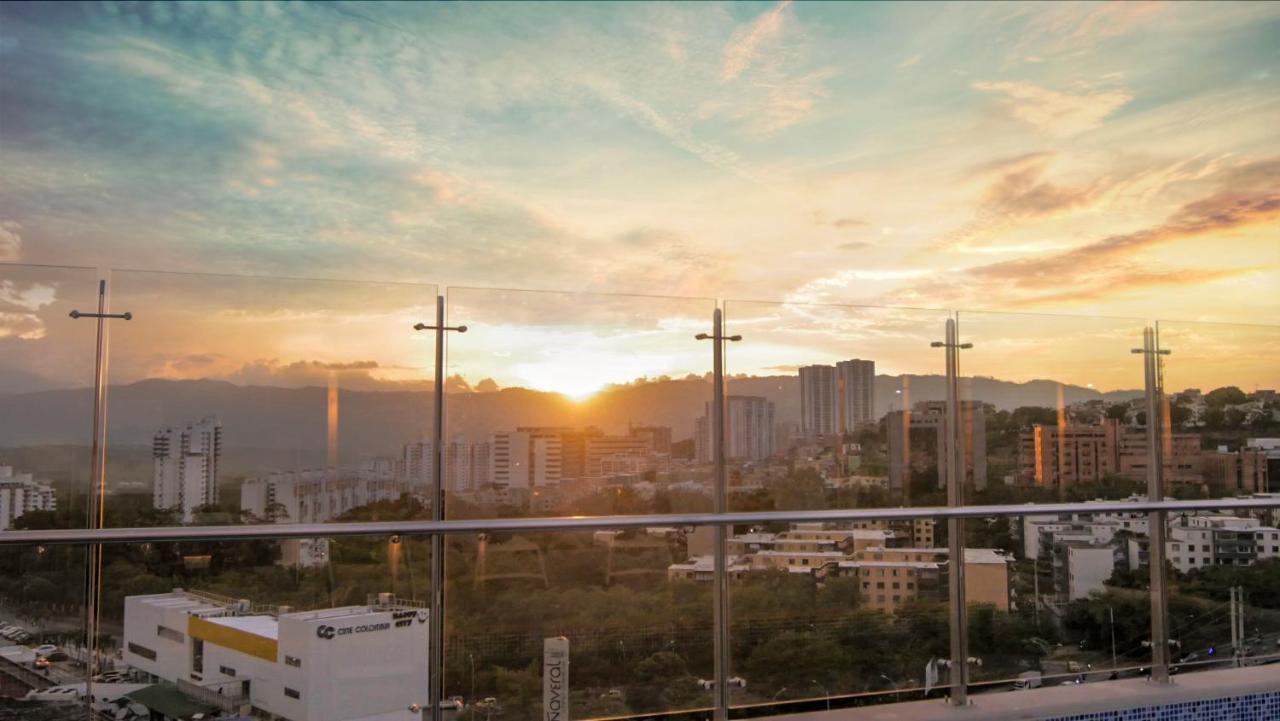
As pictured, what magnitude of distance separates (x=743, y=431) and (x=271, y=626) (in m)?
1.59

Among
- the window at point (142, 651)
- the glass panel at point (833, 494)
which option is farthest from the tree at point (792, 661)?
the window at point (142, 651)

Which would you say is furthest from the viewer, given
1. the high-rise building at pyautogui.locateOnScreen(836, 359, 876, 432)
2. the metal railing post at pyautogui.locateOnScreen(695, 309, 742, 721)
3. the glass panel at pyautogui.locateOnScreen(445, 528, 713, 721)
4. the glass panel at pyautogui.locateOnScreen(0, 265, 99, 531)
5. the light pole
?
the high-rise building at pyautogui.locateOnScreen(836, 359, 876, 432)

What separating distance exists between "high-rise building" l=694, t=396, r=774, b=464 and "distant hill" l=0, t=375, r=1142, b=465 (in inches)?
1.6

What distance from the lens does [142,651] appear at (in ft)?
7.98

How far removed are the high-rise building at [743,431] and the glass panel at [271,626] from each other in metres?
0.99

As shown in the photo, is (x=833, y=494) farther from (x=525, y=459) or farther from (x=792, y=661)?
(x=525, y=459)

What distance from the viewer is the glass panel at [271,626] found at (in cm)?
244

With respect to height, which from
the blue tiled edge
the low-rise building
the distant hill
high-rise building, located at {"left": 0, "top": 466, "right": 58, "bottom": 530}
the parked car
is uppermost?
the distant hill

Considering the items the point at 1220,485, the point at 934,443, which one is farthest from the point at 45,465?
the point at 1220,485

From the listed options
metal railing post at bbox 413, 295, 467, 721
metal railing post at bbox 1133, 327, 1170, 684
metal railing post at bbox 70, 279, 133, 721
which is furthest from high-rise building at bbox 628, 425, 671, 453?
metal railing post at bbox 1133, 327, 1170, 684

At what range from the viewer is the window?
7.97ft

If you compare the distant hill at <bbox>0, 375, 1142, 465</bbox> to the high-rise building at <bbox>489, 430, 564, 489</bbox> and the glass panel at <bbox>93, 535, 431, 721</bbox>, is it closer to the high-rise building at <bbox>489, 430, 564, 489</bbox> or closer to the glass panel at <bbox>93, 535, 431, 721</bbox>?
the high-rise building at <bbox>489, 430, 564, 489</bbox>

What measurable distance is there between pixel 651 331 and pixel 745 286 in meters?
4.14

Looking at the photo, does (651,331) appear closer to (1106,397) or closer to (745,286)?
(1106,397)
